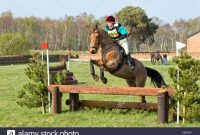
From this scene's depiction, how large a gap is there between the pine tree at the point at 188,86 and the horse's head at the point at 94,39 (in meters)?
1.79

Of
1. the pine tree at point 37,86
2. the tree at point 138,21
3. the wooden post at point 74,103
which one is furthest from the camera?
the tree at point 138,21

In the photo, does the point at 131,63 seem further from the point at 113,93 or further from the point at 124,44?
the point at 113,93

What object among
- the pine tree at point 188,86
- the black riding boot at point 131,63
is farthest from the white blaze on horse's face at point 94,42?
the pine tree at point 188,86

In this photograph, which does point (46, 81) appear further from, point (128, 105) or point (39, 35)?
point (39, 35)

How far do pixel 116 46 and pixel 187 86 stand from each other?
6.66 ft

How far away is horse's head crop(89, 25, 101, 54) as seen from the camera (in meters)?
8.74

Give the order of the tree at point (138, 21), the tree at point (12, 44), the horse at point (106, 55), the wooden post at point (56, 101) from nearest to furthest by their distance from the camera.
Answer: the horse at point (106, 55), the wooden post at point (56, 101), the tree at point (12, 44), the tree at point (138, 21)

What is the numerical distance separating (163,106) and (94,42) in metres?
1.97

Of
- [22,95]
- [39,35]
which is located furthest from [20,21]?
[22,95]

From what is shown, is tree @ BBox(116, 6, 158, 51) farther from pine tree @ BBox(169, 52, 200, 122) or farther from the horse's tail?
pine tree @ BBox(169, 52, 200, 122)

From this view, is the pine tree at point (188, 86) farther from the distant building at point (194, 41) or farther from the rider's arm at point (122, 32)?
the distant building at point (194, 41)

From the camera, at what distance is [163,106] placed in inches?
316

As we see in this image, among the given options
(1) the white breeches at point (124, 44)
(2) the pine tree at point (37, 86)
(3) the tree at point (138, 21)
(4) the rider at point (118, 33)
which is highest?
(3) the tree at point (138, 21)

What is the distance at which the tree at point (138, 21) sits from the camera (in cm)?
6450
